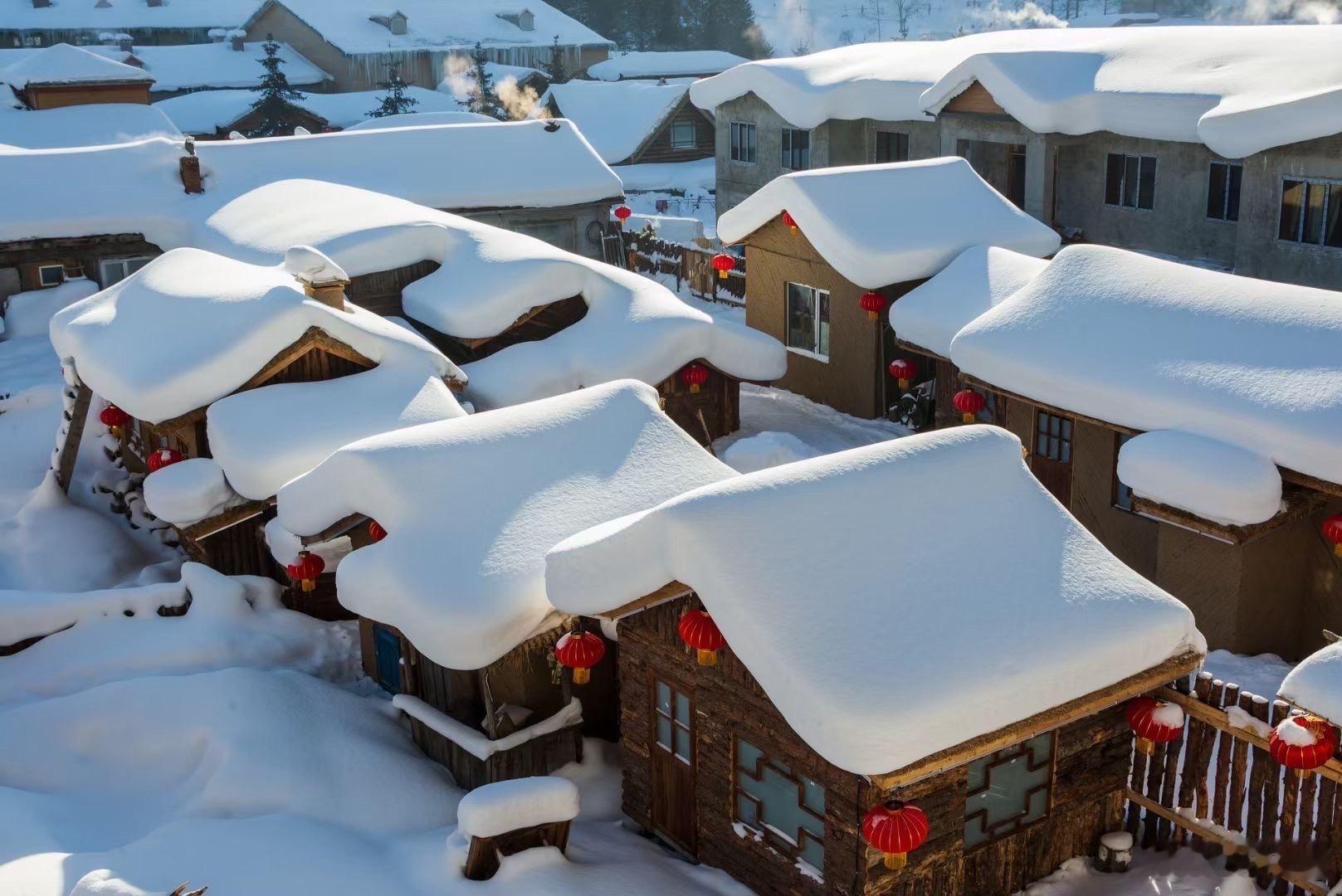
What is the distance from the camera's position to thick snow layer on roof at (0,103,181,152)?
121ft

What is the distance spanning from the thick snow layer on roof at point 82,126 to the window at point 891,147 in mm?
19250

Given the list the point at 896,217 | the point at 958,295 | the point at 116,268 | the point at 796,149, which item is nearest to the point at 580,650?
the point at 958,295

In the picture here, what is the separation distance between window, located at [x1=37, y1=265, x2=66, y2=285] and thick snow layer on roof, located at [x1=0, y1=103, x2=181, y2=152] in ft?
29.1

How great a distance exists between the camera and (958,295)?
836 inches

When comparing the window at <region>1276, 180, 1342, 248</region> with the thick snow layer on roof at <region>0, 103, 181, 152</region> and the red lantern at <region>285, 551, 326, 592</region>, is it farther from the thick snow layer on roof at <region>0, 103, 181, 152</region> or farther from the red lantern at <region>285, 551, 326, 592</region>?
the thick snow layer on roof at <region>0, 103, 181, 152</region>

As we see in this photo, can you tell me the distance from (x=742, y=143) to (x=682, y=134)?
1294cm

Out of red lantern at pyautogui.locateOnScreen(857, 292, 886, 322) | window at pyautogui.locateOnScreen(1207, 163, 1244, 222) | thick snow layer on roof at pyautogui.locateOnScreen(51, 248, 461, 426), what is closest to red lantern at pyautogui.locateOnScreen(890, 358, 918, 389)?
red lantern at pyautogui.locateOnScreen(857, 292, 886, 322)

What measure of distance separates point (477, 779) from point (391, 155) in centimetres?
2158

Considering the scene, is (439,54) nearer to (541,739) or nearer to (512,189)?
(512,189)

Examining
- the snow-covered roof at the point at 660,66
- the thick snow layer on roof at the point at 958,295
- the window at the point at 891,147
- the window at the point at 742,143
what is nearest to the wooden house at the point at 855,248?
the thick snow layer on roof at the point at 958,295

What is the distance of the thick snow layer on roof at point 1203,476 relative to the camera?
13984mm

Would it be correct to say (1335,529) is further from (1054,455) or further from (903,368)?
(903,368)

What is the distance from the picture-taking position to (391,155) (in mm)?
32500

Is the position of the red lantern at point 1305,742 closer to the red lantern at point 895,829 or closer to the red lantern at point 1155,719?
the red lantern at point 1155,719
